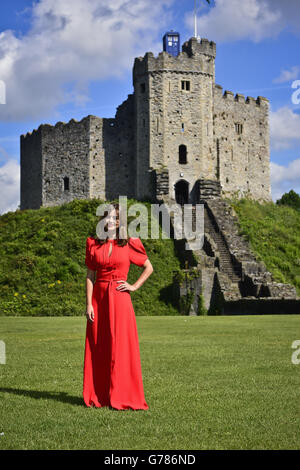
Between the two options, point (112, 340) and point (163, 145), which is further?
point (163, 145)

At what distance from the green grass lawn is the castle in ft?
95.3

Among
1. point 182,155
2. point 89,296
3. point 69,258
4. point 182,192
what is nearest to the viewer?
point 89,296

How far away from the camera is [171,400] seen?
8.01 meters

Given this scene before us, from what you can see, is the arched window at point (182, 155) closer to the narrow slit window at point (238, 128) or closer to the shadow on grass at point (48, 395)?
the narrow slit window at point (238, 128)

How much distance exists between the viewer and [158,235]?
119ft

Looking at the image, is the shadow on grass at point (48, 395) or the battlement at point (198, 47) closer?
the shadow on grass at point (48, 395)

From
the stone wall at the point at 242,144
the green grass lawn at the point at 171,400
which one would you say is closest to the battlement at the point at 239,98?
the stone wall at the point at 242,144

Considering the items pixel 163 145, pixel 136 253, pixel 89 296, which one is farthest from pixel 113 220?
pixel 163 145

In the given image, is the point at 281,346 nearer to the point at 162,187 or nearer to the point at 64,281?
the point at 64,281

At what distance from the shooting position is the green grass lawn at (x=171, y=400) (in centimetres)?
606

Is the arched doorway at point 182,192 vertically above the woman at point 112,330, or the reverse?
the arched doorway at point 182,192

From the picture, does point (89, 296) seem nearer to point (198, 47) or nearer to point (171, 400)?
point (171, 400)

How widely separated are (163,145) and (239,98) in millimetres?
10045

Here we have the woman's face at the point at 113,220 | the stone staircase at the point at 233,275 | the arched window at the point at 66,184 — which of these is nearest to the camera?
the woman's face at the point at 113,220
